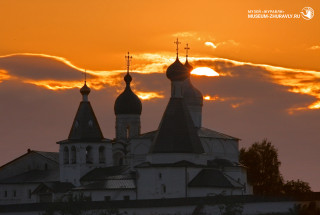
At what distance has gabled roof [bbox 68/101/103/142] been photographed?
7738 cm

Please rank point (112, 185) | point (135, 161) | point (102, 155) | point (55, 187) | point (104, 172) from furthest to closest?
1. point (102, 155)
2. point (135, 161)
3. point (55, 187)
4. point (104, 172)
5. point (112, 185)

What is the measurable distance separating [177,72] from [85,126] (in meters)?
7.59

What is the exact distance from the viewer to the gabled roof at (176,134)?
68188mm

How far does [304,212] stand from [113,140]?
26.7m

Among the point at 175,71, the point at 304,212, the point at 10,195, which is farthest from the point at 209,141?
the point at 304,212

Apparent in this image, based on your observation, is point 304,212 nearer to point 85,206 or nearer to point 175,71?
point 85,206

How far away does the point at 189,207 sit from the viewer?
59.1 m

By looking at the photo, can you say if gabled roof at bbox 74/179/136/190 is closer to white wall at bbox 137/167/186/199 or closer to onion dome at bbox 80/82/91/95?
white wall at bbox 137/167/186/199

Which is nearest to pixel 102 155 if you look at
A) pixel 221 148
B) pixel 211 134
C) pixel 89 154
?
pixel 89 154

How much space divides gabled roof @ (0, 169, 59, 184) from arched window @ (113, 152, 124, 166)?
337cm

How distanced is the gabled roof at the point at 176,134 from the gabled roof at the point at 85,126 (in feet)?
28.7

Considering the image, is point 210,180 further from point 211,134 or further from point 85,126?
point 85,126

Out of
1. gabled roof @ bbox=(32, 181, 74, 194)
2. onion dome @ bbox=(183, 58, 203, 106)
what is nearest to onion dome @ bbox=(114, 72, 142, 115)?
onion dome @ bbox=(183, 58, 203, 106)

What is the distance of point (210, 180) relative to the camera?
66.8 m
